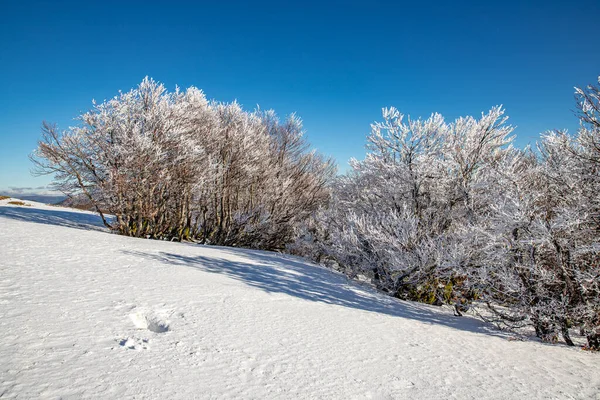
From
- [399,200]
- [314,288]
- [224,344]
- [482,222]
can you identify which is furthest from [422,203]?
[224,344]

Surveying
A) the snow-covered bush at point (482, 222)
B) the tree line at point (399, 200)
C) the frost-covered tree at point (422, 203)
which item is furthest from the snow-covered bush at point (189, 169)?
the frost-covered tree at point (422, 203)

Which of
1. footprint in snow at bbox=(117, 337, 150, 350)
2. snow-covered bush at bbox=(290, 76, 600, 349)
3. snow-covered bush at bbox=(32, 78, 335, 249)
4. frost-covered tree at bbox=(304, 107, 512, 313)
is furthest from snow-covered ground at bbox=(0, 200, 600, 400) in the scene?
snow-covered bush at bbox=(32, 78, 335, 249)

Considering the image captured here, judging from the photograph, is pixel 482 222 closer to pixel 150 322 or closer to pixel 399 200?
pixel 399 200

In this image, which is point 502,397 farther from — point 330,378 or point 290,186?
point 290,186

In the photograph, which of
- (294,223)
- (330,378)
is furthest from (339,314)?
(294,223)

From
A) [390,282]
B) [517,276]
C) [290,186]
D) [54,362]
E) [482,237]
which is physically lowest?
[54,362]

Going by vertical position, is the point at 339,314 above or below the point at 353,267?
below

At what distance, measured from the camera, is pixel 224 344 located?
3617 millimetres

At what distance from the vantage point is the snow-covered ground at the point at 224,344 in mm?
2791

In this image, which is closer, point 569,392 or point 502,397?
point 502,397

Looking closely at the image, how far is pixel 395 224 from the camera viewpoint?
29.8 ft

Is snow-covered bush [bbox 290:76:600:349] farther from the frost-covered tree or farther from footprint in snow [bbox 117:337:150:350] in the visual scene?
footprint in snow [bbox 117:337:150:350]

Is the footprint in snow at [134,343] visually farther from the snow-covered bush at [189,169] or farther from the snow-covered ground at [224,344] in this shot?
the snow-covered bush at [189,169]

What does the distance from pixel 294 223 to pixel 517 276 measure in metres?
12.5
